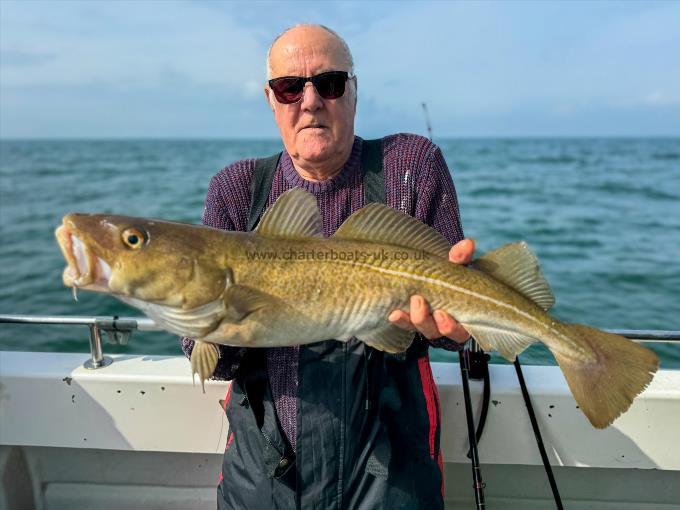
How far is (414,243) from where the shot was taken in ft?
7.88

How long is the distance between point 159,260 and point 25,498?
9.62 feet

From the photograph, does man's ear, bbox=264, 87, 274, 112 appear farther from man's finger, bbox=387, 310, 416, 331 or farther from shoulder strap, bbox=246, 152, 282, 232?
man's finger, bbox=387, 310, 416, 331

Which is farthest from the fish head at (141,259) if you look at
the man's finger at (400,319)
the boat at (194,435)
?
the boat at (194,435)

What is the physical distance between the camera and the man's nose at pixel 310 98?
2.80 metres

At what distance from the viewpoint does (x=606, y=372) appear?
2332 mm

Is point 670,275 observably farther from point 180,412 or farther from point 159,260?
point 159,260

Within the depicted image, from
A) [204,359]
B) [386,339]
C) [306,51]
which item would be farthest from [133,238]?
[306,51]

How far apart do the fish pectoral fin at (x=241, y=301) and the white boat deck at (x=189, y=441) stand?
1.39 meters

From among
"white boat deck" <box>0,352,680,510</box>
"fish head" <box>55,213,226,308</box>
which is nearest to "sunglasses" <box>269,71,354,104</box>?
"fish head" <box>55,213,226,308</box>

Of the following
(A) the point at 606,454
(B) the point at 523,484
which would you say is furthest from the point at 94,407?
(A) the point at 606,454

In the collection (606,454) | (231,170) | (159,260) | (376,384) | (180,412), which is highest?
(231,170)

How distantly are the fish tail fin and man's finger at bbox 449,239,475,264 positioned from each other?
59 cm

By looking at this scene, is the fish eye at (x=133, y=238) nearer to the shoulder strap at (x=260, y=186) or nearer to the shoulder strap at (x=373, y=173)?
the shoulder strap at (x=260, y=186)

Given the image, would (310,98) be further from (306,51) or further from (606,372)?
(606,372)
